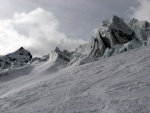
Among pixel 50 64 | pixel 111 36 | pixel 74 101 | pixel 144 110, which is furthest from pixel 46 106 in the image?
pixel 111 36

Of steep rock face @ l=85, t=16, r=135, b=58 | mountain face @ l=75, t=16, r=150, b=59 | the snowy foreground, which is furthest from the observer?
steep rock face @ l=85, t=16, r=135, b=58

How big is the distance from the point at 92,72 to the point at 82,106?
513 cm

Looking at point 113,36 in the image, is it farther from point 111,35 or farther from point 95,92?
point 95,92

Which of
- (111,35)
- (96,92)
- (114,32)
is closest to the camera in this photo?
(96,92)

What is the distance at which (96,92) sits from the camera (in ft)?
35.0

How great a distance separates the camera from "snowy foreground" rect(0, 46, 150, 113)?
902 cm

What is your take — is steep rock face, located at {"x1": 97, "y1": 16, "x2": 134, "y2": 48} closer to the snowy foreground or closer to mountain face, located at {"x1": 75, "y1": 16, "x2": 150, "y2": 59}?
mountain face, located at {"x1": 75, "y1": 16, "x2": 150, "y2": 59}

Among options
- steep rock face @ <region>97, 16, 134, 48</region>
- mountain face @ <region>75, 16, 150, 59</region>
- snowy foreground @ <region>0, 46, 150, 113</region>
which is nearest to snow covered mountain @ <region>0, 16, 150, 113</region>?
snowy foreground @ <region>0, 46, 150, 113</region>

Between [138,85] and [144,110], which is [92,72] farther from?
[144,110]

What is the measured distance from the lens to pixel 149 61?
526 inches

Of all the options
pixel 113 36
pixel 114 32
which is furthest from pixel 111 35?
pixel 114 32

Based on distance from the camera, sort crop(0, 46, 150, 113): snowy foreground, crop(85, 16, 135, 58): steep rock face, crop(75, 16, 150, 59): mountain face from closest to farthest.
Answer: crop(0, 46, 150, 113): snowy foreground
crop(75, 16, 150, 59): mountain face
crop(85, 16, 135, 58): steep rock face

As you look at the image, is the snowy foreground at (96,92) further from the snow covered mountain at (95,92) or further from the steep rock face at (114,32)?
the steep rock face at (114,32)

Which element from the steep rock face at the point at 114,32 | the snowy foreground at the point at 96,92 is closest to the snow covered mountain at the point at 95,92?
the snowy foreground at the point at 96,92
